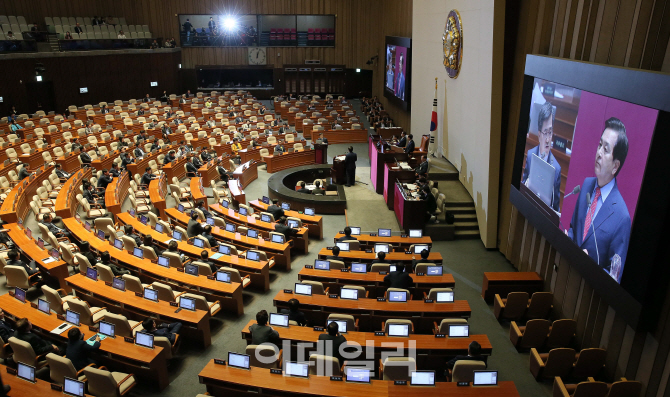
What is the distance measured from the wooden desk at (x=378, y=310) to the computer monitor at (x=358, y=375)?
187cm

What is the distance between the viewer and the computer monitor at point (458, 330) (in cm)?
668

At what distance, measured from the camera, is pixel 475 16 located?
38.8 feet

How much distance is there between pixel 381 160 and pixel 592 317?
328 inches

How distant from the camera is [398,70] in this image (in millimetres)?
22094

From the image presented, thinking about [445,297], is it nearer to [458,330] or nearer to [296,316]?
[458,330]

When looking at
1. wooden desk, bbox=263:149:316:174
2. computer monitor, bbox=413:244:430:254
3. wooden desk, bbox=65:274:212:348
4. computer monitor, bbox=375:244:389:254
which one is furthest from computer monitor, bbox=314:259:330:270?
wooden desk, bbox=263:149:316:174

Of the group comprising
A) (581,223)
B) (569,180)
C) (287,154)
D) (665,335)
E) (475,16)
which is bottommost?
(287,154)

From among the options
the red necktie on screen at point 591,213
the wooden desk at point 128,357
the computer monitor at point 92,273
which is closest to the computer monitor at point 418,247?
the red necktie on screen at point 591,213

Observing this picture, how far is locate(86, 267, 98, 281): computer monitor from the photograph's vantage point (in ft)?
27.0

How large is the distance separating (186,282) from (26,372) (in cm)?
288

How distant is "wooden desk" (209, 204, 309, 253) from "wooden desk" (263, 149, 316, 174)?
17.9 feet

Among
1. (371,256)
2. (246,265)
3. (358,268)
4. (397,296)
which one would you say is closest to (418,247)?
(371,256)

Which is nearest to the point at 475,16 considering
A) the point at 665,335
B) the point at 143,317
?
the point at 665,335

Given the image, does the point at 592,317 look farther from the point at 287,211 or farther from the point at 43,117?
the point at 43,117
